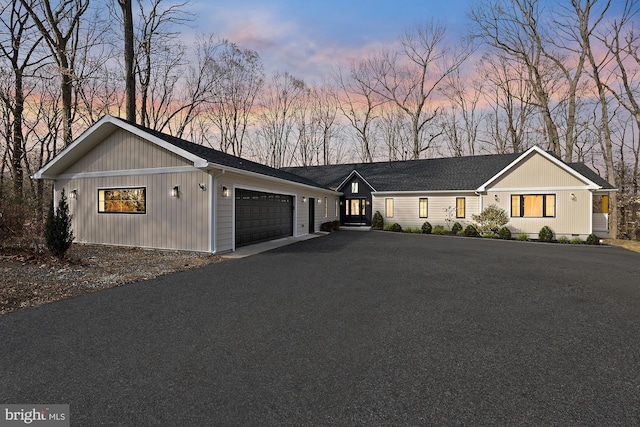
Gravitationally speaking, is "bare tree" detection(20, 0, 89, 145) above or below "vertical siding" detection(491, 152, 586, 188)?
above

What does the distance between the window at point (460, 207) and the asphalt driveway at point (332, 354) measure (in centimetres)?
1274

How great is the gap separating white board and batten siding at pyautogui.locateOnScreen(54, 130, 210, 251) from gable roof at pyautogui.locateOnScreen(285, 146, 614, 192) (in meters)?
13.5

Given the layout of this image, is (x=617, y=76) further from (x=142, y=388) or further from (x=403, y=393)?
(x=142, y=388)

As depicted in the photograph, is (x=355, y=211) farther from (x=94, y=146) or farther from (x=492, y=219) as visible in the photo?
(x=94, y=146)

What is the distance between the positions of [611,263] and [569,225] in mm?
7934

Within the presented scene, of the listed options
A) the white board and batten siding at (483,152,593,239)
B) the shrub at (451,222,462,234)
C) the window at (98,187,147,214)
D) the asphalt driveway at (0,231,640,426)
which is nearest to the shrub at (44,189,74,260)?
the window at (98,187,147,214)

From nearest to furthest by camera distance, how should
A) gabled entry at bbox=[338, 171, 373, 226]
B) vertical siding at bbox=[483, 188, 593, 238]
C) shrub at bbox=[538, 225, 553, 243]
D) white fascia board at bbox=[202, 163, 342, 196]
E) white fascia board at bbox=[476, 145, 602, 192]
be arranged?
white fascia board at bbox=[202, 163, 342, 196] < white fascia board at bbox=[476, 145, 602, 192] < shrub at bbox=[538, 225, 553, 243] < vertical siding at bbox=[483, 188, 593, 238] < gabled entry at bbox=[338, 171, 373, 226]

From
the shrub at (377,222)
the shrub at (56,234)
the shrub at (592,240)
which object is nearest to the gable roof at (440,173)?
the shrub at (377,222)

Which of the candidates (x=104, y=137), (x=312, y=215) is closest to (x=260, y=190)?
(x=104, y=137)

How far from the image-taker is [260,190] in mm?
12172

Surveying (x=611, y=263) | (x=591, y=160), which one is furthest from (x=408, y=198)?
(x=591, y=160)

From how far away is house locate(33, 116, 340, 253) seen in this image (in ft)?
31.7

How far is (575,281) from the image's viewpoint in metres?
6.36

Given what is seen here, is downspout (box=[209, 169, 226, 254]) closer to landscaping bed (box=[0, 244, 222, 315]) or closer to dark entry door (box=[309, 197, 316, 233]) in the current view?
landscaping bed (box=[0, 244, 222, 315])
